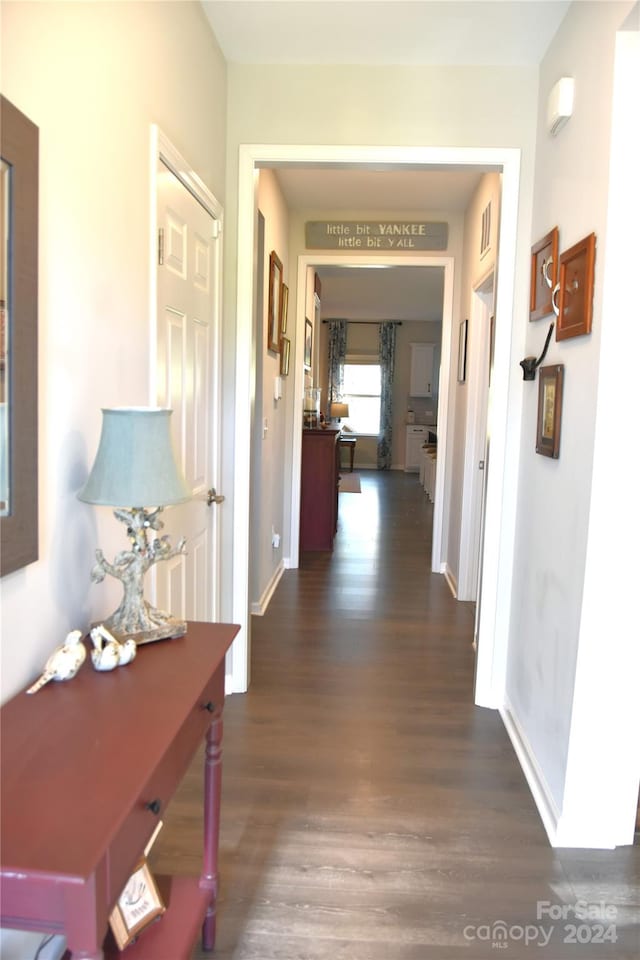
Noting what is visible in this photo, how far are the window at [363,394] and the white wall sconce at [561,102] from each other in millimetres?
9850

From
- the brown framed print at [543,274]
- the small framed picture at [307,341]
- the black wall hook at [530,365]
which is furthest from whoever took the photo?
the small framed picture at [307,341]

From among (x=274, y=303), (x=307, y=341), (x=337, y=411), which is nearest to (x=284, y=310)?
(x=274, y=303)

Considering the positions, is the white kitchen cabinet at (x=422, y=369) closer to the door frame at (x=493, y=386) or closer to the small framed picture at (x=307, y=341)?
the small framed picture at (x=307, y=341)

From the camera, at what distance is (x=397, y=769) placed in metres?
2.46

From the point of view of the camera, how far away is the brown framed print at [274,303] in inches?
162

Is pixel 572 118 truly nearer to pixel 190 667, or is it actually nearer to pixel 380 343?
pixel 190 667

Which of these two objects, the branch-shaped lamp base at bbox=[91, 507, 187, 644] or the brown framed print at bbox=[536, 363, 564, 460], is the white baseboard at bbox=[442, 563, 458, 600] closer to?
the brown framed print at bbox=[536, 363, 564, 460]

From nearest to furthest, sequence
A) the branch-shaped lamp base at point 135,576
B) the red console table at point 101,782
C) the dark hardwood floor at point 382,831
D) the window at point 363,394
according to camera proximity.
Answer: the red console table at point 101,782
the branch-shaped lamp base at point 135,576
the dark hardwood floor at point 382,831
the window at point 363,394

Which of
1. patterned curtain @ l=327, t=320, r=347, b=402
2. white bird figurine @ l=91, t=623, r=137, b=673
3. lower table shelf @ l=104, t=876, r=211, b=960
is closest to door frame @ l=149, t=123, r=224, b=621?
white bird figurine @ l=91, t=623, r=137, b=673

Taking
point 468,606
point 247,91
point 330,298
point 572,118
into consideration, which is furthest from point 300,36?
point 330,298

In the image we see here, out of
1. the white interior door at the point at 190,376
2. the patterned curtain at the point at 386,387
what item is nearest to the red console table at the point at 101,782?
the white interior door at the point at 190,376

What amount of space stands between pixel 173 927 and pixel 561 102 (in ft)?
8.66

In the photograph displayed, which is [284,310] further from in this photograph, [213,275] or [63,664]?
[63,664]

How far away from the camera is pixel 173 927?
4.72 feet
